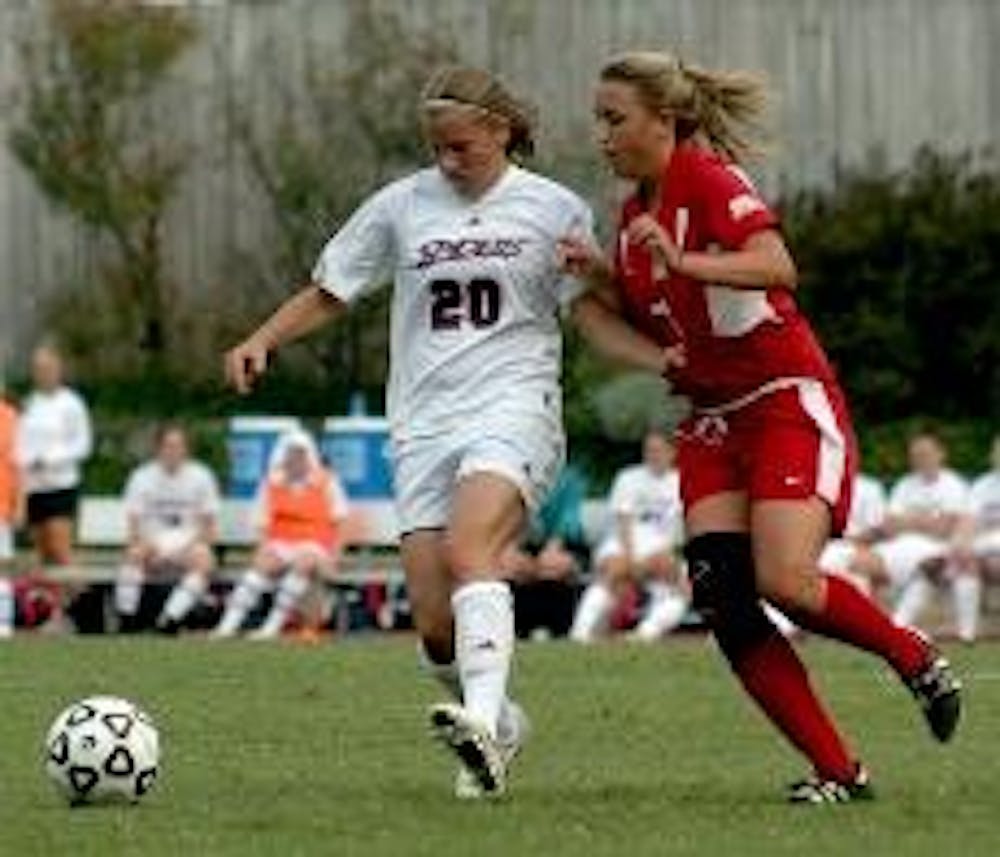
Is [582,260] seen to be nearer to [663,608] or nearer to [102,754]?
[102,754]

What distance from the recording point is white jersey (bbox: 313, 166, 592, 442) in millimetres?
12344

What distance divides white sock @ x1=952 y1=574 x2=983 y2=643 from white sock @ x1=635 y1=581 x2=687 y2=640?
5.77ft

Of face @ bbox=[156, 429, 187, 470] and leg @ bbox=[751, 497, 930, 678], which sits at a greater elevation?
leg @ bbox=[751, 497, 930, 678]

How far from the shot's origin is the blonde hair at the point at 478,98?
483 inches

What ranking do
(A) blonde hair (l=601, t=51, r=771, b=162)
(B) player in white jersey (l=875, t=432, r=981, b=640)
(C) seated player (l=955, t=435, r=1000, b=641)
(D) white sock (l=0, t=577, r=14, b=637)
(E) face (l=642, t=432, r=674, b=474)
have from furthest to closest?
1. (E) face (l=642, t=432, r=674, b=474)
2. (B) player in white jersey (l=875, t=432, r=981, b=640)
3. (C) seated player (l=955, t=435, r=1000, b=641)
4. (D) white sock (l=0, t=577, r=14, b=637)
5. (A) blonde hair (l=601, t=51, r=771, b=162)

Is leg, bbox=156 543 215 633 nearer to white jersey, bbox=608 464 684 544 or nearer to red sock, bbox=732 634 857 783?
white jersey, bbox=608 464 684 544

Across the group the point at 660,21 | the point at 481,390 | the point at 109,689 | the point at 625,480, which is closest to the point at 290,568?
the point at 625,480

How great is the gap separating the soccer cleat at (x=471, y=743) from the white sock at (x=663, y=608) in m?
15.2

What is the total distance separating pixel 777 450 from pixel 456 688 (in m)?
1.54

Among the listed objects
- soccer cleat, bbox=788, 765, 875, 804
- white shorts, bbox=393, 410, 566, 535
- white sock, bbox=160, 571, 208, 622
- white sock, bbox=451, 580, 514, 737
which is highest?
white shorts, bbox=393, 410, 566, 535

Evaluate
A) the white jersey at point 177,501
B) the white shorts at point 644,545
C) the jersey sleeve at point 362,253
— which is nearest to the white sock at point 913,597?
the white shorts at point 644,545

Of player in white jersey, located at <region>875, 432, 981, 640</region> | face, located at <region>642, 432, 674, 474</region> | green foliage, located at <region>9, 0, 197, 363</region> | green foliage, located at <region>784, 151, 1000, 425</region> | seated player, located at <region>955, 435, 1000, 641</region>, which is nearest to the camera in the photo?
seated player, located at <region>955, 435, 1000, 641</region>

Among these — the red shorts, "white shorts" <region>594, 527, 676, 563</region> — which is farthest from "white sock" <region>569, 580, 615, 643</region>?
the red shorts

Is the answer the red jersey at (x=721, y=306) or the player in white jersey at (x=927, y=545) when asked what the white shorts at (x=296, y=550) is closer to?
the player in white jersey at (x=927, y=545)
